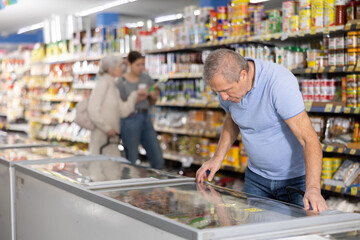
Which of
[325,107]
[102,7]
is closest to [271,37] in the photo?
[325,107]

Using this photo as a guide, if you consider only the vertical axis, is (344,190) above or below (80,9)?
below

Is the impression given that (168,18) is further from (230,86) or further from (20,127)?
(230,86)

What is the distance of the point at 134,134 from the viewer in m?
5.13

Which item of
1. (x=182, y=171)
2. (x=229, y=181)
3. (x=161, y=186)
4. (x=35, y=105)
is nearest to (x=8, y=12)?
(x=35, y=105)

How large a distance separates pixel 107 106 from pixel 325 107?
85.2 inches

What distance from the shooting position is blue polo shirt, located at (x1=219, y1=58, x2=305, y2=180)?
2.26 metres

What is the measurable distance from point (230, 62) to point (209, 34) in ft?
11.3

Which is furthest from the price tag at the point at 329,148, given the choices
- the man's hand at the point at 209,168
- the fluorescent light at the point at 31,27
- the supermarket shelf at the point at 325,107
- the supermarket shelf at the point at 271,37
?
the fluorescent light at the point at 31,27

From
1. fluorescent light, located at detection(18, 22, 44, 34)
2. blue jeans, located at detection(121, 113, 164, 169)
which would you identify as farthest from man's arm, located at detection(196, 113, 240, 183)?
fluorescent light, located at detection(18, 22, 44, 34)

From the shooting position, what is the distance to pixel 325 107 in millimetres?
4242

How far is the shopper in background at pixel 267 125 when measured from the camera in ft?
7.05

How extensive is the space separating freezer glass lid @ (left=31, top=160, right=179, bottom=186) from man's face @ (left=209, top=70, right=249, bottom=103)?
1.86 ft

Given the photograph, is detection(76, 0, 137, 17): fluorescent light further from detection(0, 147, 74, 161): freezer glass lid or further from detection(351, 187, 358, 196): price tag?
detection(351, 187, 358, 196): price tag

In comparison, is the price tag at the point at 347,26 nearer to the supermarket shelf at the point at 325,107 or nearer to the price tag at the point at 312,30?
the price tag at the point at 312,30
